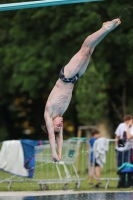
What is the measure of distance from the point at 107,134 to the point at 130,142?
1404cm

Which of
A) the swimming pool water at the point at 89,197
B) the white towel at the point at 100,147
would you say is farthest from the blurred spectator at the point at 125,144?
the swimming pool water at the point at 89,197

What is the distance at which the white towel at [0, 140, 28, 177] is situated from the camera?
52.3ft

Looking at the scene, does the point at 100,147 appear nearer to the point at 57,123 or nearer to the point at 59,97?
the point at 57,123

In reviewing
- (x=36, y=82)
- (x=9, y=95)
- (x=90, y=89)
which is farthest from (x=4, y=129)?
(x=90, y=89)

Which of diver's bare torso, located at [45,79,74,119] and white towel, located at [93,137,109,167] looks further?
white towel, located at [93,137,109,167]

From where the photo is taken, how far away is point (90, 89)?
26.1 meters

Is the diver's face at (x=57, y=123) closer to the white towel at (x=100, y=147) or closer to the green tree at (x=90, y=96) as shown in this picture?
the white towel at (x=100, y=147)

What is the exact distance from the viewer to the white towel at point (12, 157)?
15945mm

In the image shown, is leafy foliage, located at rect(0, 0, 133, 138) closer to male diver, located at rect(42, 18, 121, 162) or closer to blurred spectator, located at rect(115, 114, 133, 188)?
blurred spectator, located at rect(115, 114, 133, 188)

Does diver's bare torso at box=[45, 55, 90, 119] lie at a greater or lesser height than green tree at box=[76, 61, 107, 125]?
greater

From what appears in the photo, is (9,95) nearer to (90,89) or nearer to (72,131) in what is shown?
(72,131)

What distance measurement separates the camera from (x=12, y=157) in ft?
52.6

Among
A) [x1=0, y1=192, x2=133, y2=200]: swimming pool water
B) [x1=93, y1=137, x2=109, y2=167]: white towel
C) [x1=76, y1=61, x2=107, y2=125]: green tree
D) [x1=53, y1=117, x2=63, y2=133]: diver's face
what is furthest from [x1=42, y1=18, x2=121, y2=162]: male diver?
[x1=76, y1=61, x2=107, y2=125]: green tree

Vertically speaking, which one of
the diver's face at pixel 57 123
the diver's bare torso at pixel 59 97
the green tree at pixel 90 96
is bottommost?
the green tree at pixel 90 96
